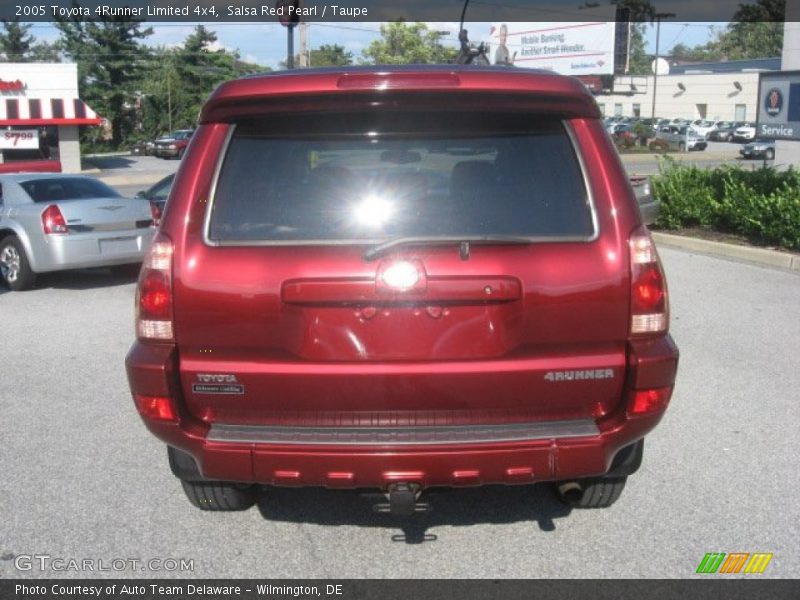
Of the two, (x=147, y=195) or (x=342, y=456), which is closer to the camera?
(x=342, y=456)

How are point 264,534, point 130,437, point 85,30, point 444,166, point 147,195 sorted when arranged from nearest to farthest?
point 444,166 → point 264,534 → point 130,437 → point 147,195 → point 85,30

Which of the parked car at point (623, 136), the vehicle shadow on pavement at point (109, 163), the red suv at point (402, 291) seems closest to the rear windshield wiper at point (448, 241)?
the red suv at point (402, 291)

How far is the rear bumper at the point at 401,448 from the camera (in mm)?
3279

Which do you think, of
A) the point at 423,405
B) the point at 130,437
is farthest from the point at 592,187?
the point at 130,437

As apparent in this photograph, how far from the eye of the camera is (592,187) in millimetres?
3434

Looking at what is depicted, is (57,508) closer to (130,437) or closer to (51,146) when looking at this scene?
(130,437)

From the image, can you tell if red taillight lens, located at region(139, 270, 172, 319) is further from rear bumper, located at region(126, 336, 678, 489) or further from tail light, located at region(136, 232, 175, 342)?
rear bumper, located at region(126, 336, 678, 489)

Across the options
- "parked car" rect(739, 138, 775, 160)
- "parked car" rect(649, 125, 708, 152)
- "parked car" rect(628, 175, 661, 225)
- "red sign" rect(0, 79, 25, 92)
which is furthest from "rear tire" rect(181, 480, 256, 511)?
"parked car" rect(649, 125, 708, 152)

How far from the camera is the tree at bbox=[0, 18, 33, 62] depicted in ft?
258

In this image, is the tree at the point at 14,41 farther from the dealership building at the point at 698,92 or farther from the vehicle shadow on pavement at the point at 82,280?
the vehicle shadow on pavement at the point at 82,280

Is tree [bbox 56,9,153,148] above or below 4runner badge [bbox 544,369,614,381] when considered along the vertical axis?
above

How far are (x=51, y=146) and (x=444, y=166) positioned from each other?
4034cm

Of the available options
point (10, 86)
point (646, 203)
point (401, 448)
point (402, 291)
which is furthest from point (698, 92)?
point (401, 448)

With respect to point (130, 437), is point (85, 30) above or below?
above
